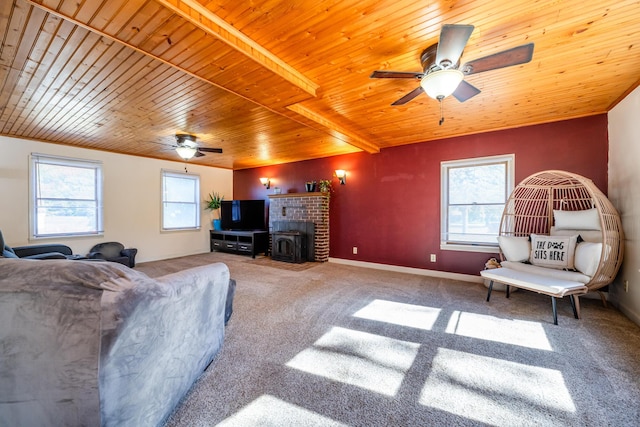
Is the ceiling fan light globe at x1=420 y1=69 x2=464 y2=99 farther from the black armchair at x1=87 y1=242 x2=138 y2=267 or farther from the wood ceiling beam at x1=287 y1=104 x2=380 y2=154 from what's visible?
the black armchair at x1=87 y1=242 x2=138 y2=267


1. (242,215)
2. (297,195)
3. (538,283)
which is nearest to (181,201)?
(242,215)

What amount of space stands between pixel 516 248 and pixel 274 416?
3.45 metres

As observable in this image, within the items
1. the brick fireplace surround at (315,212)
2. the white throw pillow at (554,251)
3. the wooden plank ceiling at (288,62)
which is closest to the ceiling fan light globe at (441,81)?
the wooden plank ceiling at (288,62)

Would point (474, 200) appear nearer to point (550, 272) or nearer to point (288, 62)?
point (550, 272)

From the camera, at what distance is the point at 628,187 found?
276cm

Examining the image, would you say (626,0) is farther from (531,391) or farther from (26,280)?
(26,280)

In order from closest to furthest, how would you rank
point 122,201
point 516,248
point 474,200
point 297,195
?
point 516,248, point 474,200, point 122,201, point 297,195

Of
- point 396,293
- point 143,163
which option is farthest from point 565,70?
point 143,163

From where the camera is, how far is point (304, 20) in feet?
5.56

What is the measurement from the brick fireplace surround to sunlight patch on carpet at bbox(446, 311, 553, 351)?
3.18 metres

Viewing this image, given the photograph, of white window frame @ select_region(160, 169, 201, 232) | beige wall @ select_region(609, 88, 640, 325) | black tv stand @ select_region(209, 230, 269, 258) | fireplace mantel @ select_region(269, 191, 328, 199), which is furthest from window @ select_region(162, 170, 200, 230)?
beige wall @ select_region(609, 88, 640, 325)

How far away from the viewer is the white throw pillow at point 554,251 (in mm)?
2910

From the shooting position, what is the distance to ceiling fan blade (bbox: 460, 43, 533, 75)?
1.64 m

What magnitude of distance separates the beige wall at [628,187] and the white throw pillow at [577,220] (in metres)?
0.28
